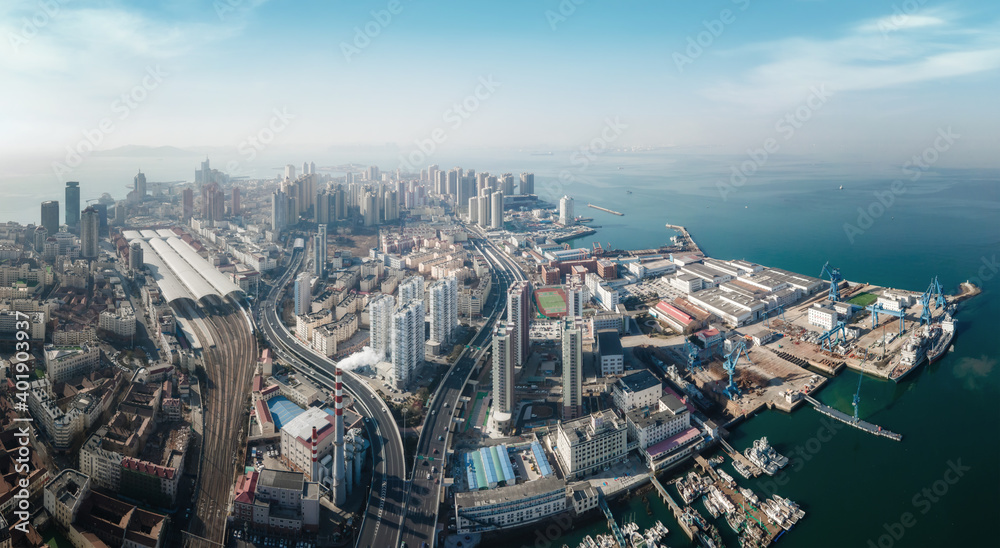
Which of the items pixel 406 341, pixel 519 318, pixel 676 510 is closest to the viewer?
pixel 676 510

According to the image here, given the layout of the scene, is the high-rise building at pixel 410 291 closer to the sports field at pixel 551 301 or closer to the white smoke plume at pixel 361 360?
the white smoke plume at pixel 361 360

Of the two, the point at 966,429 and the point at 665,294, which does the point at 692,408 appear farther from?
the point at 665,294

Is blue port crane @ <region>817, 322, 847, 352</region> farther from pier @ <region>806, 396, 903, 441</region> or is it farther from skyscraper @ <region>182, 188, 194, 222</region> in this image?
skyscraper @ <region>182, 188, 194, 222</region>

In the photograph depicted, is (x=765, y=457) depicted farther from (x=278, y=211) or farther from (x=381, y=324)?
(x=278, y=211)

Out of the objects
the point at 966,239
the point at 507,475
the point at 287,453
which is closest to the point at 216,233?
the point at 287,453

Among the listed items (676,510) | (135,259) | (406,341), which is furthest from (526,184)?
(676,510)

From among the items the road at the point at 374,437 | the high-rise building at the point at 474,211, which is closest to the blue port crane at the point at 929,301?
the road at the point at 374,437

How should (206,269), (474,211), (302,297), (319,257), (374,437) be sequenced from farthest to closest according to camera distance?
(474,211), (319,257), (206,269), (302,297), (374,437)
